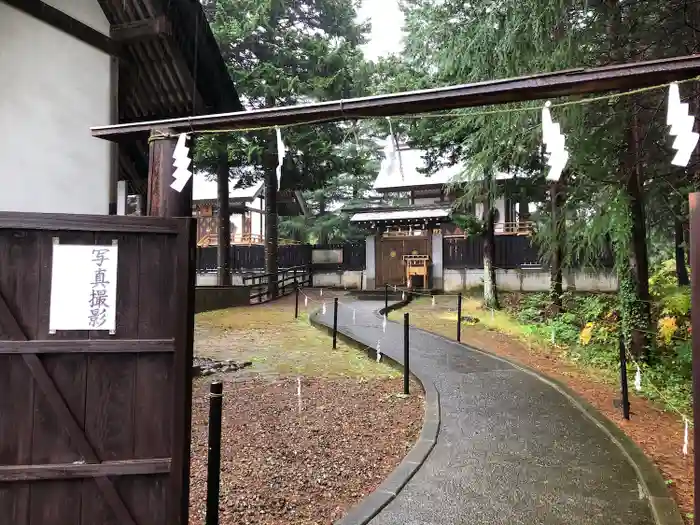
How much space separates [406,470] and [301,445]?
4.06 feet

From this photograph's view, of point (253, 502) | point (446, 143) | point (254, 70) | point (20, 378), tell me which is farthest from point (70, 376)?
point (254, 70)

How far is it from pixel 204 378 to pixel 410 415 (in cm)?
369

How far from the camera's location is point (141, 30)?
5.85 meters

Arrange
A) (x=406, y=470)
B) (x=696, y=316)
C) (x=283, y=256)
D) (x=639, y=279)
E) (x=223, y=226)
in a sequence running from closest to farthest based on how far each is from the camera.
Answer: (x=696, y=316), (x=406, y=470), (x=639, y=279), (x=223, y=226), (x=283, y=256)

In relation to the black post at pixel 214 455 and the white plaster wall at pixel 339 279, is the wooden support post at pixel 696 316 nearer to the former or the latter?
the black post at pixel 214 455

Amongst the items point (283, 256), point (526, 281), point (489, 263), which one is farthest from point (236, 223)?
point (489, 263)

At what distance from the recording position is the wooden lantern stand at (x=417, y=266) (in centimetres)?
2262

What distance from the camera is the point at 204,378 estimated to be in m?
8.08

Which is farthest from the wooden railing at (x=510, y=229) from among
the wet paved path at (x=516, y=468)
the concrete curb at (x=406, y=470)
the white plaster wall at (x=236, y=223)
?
the concrete curb at (x=406, y=470)

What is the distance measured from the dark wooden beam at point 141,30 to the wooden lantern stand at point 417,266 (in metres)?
17.9

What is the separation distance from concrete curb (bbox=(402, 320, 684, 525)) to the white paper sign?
4.18 m

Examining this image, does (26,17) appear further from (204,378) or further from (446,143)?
(446,143)

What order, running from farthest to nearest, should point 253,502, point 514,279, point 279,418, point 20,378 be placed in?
point 514,279, point 279,418, point 253,502, point 20,378

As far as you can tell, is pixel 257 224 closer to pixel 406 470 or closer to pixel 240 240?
pixel 240 240
